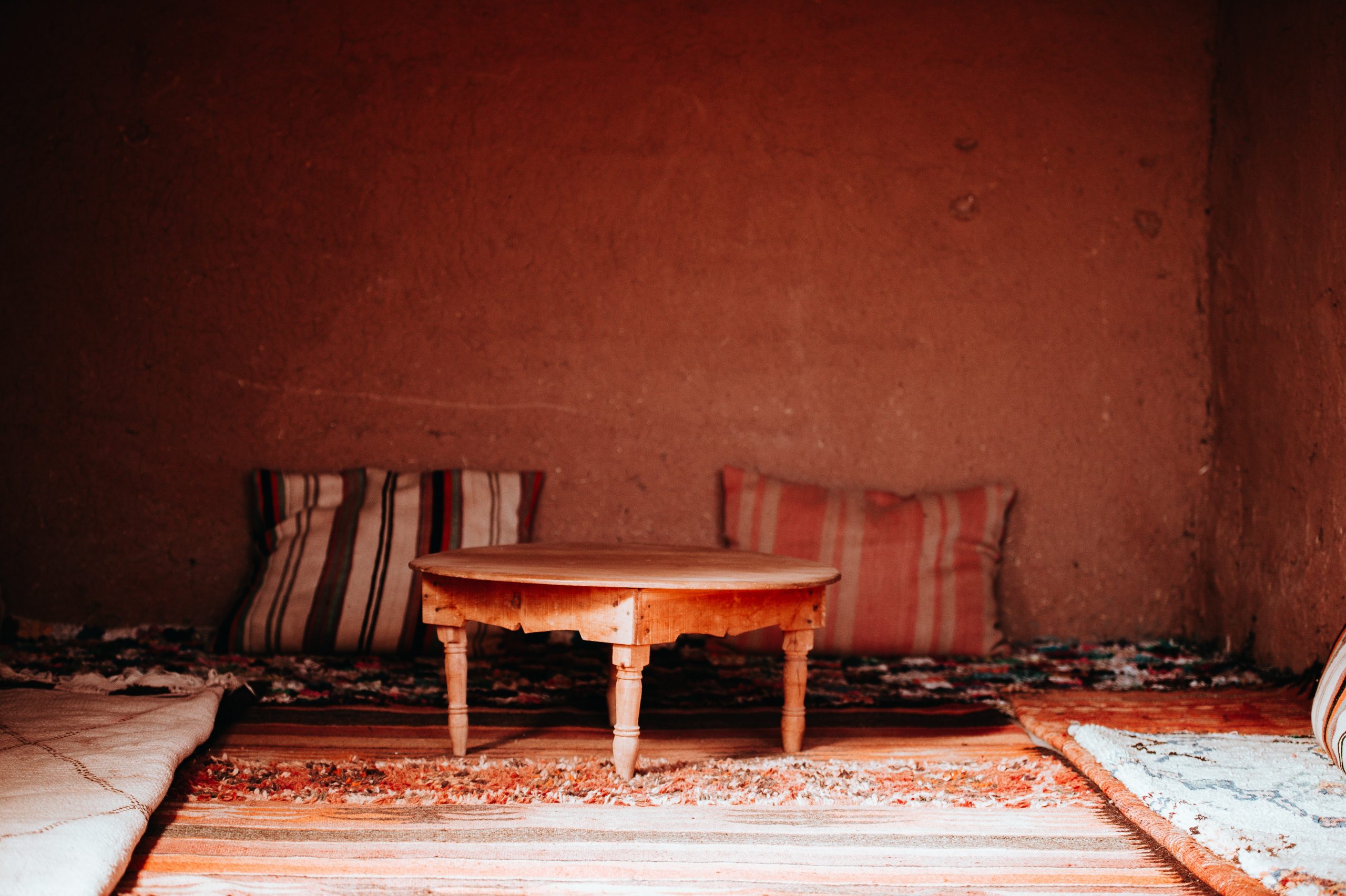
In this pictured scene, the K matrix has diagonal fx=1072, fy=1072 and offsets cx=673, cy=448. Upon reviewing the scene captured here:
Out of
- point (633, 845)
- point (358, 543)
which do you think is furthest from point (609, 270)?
point (633, 845)

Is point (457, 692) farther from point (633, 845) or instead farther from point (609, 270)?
point (609, 270)

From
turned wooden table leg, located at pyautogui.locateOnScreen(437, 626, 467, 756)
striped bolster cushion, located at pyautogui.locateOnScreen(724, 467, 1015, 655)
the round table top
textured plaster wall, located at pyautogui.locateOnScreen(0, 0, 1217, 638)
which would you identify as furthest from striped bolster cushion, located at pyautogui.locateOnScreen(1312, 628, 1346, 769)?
turned wooden table leg, located at pyautogui.locateOnScreen(437, 626, 467, 756)

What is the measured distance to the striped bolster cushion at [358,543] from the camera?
3.40 metres

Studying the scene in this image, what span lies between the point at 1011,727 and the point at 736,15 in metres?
2.56

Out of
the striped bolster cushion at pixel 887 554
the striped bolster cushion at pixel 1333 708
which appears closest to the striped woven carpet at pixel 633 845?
the striped bolster cushion at pixel 1333 708

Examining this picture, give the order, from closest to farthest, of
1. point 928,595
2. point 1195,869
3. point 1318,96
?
point 1195,869 → point 1318,96 → point 928,595

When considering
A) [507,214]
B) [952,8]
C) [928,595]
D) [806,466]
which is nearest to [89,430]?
[507,214]

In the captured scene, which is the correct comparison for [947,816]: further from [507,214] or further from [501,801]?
[507,214]

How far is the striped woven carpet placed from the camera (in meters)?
1.71

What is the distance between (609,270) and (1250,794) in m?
2.52

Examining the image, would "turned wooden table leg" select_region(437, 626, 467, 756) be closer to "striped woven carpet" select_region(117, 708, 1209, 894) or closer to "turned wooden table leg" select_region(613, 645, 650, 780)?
"striped woven carpet" select_region(117, 708, 1209, 894)

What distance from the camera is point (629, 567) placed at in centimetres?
229

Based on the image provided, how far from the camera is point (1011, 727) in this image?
8.82 ft

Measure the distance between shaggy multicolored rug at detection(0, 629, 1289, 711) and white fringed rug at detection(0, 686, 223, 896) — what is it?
286 millimetres
